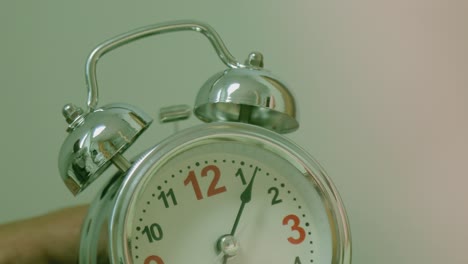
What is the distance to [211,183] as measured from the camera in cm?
74

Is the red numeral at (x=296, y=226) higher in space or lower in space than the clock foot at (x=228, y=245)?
higher

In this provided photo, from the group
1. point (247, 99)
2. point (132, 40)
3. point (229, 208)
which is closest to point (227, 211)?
point (229, 208)

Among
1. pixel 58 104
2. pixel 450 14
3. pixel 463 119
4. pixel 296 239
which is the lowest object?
pixel 296 239

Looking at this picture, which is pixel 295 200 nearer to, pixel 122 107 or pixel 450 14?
pixel 122 107

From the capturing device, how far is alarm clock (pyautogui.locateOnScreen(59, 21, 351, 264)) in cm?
71

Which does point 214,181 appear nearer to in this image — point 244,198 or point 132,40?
point 244,198

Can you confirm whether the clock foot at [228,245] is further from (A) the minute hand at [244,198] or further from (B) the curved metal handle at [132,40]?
(B) the curved metal handle at [132,40]

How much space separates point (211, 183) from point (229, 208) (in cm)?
3

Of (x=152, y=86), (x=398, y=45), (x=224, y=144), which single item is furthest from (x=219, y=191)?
(x=398, y=45)

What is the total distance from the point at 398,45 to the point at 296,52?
0.56 ft

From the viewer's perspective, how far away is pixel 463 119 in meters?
1.13

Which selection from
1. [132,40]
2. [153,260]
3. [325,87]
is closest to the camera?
[153,260]

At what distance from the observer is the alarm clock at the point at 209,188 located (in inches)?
28.0

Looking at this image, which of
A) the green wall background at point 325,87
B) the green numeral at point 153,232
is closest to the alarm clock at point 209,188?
the green numeral at point 153,232
